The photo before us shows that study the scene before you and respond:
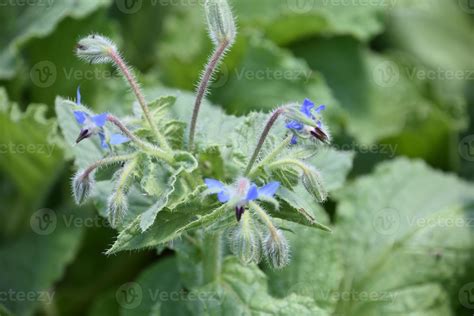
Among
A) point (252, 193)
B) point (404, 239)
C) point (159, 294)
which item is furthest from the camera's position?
point (404, 239)

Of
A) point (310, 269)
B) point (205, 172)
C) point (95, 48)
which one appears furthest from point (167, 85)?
point (95, 48)

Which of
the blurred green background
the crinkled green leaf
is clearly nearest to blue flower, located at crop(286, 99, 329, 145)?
the crinkled green leaf

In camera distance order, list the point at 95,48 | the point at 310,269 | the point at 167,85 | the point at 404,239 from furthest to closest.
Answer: the point at 167,85, the point at 404,239, the point at 310,269, the point at 95,48

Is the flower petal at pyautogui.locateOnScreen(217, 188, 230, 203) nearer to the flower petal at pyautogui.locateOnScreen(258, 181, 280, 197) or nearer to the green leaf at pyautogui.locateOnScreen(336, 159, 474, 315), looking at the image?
the flower petal at pyautogui.locateOnScreen(258, 181, 280, 197)

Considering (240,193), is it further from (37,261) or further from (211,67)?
(37,261)

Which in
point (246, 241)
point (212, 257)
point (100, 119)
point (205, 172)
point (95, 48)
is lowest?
point (212, 257)

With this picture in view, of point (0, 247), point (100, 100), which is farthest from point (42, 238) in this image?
point (100, 100)

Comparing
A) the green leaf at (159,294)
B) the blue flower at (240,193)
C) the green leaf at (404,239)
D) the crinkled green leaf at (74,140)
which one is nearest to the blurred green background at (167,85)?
the green leaf at (404,239)
